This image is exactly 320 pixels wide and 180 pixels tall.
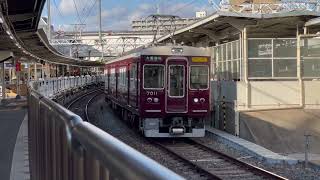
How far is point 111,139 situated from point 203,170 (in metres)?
11.5

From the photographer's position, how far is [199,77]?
66.4 ft

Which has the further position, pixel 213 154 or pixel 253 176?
pixel 213 154

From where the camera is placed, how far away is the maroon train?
19703 mm

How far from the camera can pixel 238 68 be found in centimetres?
2719

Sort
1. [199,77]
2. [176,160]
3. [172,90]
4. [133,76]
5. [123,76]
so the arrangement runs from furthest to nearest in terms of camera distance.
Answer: [123,76], [133,76], [199,77], [172,90], [176,160]

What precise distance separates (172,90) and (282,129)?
686cm

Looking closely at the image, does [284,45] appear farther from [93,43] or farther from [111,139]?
[93,43]

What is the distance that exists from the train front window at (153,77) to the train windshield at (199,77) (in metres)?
1.09

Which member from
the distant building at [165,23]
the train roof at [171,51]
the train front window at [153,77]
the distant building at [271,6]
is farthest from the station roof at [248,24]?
the train front window at [153,77]

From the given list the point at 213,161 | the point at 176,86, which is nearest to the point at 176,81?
the point at 176,86

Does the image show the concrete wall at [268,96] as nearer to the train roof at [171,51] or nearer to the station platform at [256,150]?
the station platform at [256,150]

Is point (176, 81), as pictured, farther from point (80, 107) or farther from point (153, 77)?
point (80, 107)

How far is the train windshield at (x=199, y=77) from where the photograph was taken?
20141 mm

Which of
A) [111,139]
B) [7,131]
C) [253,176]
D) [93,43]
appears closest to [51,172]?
[111,139]
